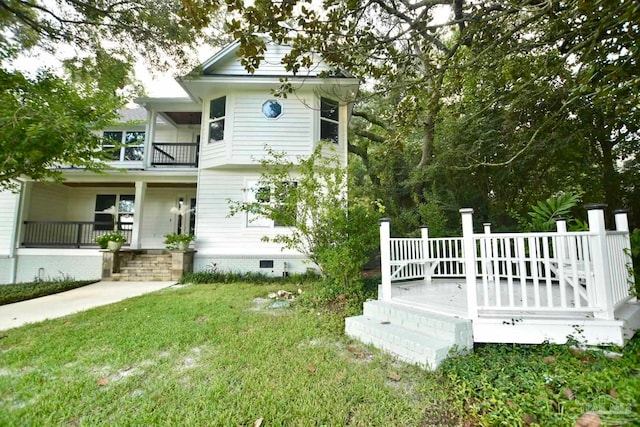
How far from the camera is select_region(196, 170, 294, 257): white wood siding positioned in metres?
9.33

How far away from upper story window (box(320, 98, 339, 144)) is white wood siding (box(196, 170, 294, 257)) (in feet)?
9.00

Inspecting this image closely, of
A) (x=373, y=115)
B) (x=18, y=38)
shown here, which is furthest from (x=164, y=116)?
(x=373, y=115)

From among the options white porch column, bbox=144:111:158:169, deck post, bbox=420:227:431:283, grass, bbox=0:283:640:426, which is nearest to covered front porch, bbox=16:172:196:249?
white porch column, bbox=144:111:158:169

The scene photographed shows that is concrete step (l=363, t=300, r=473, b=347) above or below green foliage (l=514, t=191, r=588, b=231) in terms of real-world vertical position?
below

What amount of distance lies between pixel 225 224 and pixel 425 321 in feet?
24.8

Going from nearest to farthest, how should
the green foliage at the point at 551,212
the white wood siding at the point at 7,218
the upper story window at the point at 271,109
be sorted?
the green foliage at the point at 551,212 → the upper story window at the point at 271,109 → the white wood siding at the point at 7,218

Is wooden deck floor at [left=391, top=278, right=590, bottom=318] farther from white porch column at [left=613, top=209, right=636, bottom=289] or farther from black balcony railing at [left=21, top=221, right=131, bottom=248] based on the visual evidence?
black balcony railing at [left=21, top=221, right=131, bottom=248]

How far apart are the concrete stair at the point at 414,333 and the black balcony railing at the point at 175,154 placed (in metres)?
9.49

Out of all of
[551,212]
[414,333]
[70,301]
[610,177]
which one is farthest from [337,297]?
[610,177]

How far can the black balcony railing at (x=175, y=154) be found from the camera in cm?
1080

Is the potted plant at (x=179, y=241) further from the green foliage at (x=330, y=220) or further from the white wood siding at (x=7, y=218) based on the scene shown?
the white wood siding at (x=7, y=218)

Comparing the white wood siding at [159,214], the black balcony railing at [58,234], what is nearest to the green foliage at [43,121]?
the black balcony railing at [58,234]

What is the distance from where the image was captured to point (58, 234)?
1055 centimetres

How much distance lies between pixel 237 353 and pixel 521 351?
3089 millimetres
